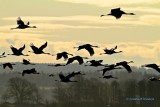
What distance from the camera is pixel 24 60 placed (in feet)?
143

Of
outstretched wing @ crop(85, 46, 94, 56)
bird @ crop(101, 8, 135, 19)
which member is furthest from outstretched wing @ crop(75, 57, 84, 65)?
bird @ crop(101, 8, 135, 19)

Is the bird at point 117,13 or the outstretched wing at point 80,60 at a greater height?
the bird at point 117,13

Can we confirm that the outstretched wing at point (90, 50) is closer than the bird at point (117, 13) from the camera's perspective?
No

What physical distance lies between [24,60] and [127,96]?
151 m

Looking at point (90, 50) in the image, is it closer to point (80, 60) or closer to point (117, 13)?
point (80, 60)

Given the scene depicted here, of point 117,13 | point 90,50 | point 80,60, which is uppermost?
point 117,13

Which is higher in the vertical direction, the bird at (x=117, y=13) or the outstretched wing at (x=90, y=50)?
the bird at (x=117, y=13)

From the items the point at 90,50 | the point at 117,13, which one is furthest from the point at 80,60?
the point at 117,13

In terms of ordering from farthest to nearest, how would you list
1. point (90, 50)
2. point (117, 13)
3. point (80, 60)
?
1. point (80, 60)
2. point (90, 50)
3. point (117, 13)

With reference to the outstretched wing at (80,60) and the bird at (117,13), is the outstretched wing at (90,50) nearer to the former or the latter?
the outstretched wing at (80,60)

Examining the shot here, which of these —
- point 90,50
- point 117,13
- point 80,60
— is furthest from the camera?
point 80,60

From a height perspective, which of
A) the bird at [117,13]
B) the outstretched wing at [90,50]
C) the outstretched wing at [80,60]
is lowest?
the outstretched wing at [80,60]

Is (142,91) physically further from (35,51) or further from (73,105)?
(35,51)

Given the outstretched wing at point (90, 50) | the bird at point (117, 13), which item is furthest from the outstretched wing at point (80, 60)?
the bird at point (117, 13)
